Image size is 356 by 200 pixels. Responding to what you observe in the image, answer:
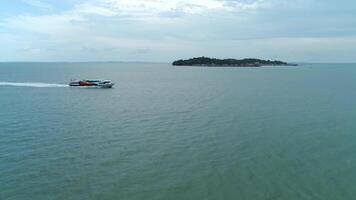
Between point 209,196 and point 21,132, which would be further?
point 21,132

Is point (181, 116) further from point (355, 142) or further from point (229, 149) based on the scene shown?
point (355, 142)

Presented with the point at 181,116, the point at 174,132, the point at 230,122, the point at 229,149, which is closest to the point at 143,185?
the point at 229,149

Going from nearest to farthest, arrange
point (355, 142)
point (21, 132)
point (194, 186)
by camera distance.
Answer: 1. point (194, 186)
2. point (355, 142)
3. point (21, 132)

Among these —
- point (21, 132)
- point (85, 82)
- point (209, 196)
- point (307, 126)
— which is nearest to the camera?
point (209, 196)

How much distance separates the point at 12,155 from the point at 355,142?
25.7m

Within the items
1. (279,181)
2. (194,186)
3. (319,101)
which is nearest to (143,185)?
(194,186)

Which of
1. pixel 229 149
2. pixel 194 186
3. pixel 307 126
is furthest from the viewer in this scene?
pixel 307 126

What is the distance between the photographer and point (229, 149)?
27.6m

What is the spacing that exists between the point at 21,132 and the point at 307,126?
26.7 m

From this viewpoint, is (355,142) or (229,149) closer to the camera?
(229,149)

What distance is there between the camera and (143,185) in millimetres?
20438

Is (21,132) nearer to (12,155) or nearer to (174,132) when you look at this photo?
(12,155)

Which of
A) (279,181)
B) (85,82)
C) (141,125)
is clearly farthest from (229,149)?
(85,82)

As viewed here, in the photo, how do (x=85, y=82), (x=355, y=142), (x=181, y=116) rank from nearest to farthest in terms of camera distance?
(x=355, y=142), (x=181, y=116), (x=85, y=82)
